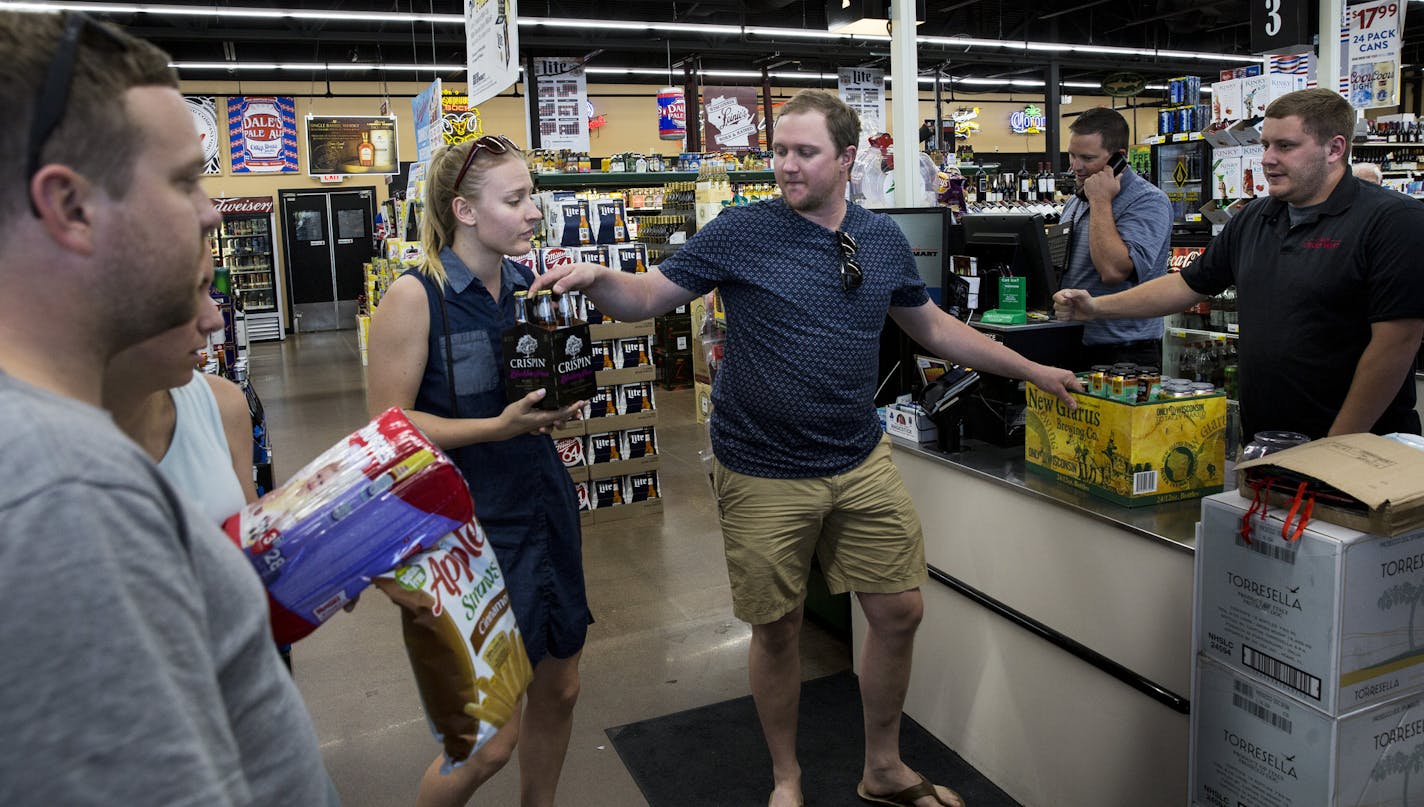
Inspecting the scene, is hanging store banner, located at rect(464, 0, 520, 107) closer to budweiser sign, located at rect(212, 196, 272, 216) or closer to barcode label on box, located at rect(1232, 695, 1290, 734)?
barcode label on box, located at rect(1232, 695, 1290, 734)

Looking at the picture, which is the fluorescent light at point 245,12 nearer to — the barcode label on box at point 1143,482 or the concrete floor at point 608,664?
the concrete floor at point 608,664

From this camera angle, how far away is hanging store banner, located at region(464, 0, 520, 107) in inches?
213

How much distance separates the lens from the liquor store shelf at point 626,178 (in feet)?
25.4

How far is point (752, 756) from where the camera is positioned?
309 centimetres

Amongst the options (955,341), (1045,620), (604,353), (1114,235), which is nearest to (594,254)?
(604,353)

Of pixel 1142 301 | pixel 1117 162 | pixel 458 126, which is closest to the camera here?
pixel 1142 301

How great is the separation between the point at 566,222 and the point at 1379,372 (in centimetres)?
426

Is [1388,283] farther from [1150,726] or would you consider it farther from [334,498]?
[334,498]

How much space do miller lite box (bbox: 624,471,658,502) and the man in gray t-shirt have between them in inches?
203

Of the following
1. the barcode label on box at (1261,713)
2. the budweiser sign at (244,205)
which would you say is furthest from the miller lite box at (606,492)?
the budweiser sign at (244,205)

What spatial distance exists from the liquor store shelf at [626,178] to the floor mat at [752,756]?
511 cm

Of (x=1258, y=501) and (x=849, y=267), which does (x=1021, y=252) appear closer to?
(x=849, y=267)

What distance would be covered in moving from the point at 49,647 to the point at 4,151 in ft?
1.06

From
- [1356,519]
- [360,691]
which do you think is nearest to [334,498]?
[1356,519]
